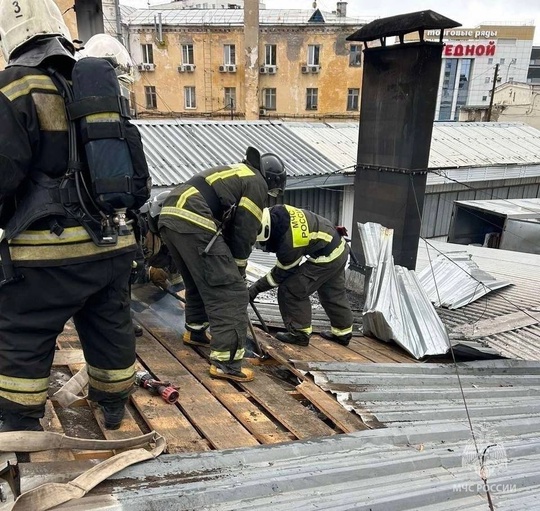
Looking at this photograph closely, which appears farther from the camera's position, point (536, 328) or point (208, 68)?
point (208, 68)

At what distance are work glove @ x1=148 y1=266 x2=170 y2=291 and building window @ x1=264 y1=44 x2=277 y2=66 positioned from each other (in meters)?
24.9

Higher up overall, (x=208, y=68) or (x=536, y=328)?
(x=208, y=68)

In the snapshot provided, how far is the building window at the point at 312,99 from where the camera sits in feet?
90.5

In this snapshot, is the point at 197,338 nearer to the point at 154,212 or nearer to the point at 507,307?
the point at 154,212

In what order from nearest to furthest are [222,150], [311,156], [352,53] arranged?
[222,150]
[311,156]
[352,53]

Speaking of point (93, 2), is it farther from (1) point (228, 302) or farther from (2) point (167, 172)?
(1) point (228, 302)

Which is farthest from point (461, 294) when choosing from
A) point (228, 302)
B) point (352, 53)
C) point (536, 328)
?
point (352, 53)

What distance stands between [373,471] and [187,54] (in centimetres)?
2863

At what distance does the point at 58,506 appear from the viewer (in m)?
1.52

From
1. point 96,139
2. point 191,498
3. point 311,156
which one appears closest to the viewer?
point 191,498

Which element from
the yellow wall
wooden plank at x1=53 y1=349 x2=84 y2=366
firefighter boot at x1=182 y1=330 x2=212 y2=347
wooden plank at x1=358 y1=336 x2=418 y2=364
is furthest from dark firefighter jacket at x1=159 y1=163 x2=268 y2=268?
the yellow wall

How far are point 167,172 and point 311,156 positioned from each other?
3.86 metres

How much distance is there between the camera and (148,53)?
27.4 m

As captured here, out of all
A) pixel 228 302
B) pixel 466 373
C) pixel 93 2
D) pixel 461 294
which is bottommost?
pixel 461 294
